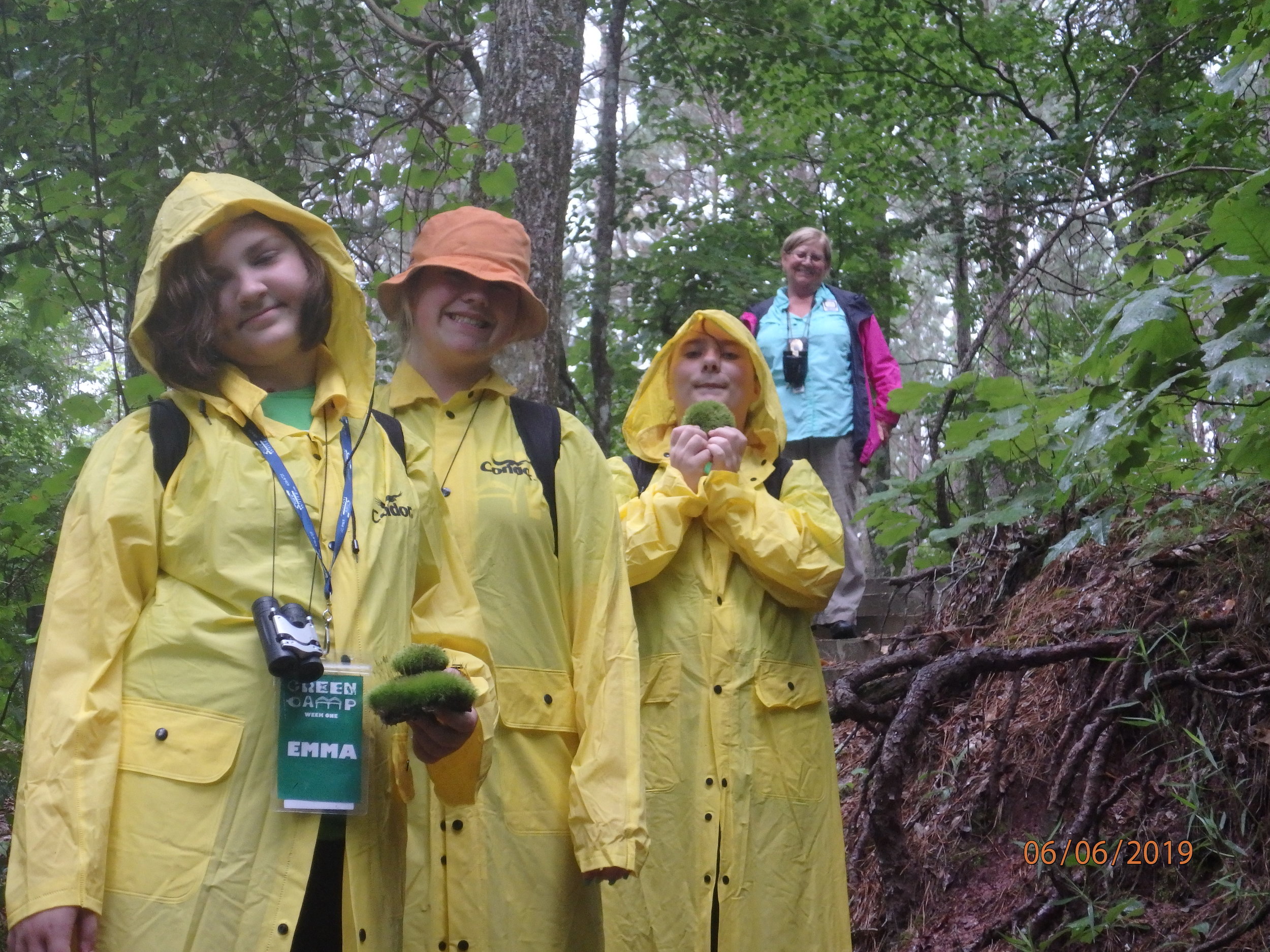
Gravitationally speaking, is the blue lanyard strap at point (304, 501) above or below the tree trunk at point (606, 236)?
below

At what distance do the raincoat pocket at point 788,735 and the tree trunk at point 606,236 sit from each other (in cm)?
531

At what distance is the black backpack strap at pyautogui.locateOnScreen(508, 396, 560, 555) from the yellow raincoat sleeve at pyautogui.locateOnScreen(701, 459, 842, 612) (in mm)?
732

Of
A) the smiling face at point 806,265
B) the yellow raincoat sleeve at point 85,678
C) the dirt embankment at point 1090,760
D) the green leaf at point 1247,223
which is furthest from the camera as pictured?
the smiling face at point 806,265

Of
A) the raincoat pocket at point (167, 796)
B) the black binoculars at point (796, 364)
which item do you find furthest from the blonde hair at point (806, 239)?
the raincoat pocket at point (167, 796)

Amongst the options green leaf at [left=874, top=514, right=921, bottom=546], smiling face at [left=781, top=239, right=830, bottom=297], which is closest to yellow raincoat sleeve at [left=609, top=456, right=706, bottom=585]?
green leaf at [left=874, top=514, right=921, bottom=546]

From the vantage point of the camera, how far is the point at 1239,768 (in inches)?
157

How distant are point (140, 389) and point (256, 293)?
7.28ft

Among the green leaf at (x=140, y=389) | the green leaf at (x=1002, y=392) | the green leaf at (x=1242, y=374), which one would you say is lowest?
the green leaf at (x=1242, y=374)

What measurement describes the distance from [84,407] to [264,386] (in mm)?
2977

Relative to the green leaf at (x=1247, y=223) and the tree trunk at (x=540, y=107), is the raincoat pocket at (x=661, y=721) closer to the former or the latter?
the tree trunk at (x=540, y=107)

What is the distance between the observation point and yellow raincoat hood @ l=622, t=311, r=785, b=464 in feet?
13.5

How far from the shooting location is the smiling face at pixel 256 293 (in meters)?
2.46

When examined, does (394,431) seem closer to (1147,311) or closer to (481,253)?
(481,253)

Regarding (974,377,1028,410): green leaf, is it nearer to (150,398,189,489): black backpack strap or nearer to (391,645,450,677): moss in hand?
(391,645,450,677): moss in hand
